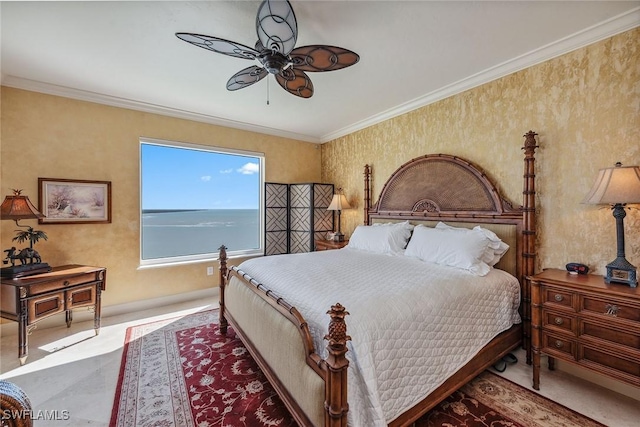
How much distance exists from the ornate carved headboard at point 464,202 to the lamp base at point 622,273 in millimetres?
541

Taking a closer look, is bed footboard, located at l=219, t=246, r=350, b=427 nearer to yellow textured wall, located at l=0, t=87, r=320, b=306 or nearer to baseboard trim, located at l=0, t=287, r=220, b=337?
baseboard trim, located at l=0, t=287, r=220, b=337

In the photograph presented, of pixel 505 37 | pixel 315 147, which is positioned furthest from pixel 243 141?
pixel 505 37

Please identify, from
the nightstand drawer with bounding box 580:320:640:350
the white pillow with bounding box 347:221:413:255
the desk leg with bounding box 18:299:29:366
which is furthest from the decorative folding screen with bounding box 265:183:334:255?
the nightstand drawer with bounding box 580:320:640:350

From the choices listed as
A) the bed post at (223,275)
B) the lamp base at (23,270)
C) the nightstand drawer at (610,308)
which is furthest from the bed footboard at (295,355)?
the lamp base at (23,270)

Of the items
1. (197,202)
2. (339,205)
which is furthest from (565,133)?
(197,202)

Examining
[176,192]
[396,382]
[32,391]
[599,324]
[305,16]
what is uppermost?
[305,16]

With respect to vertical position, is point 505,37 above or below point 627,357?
above

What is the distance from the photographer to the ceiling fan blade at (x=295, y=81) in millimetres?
2061

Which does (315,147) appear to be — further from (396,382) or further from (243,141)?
(396,382)

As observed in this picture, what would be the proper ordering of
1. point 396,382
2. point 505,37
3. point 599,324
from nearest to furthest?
point 396,382 → point 599,324 → point 505,37

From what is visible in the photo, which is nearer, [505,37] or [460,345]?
[460,345]

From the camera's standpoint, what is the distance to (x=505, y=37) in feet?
7.07

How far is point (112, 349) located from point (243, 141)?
3.14 metres

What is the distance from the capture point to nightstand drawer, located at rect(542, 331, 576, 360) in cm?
184
